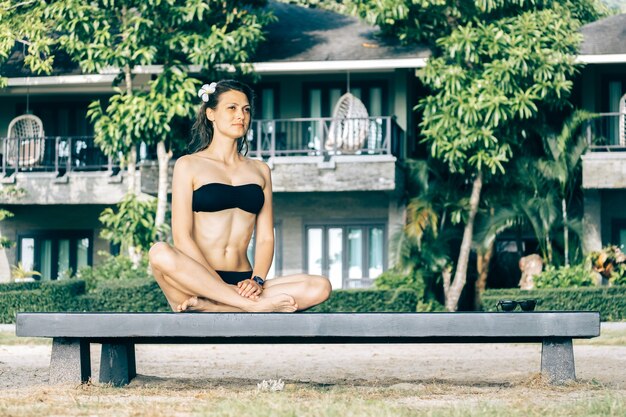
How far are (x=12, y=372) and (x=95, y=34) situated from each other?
1315 centimetres

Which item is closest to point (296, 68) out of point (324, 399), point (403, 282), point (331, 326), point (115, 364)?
point (403, 282)

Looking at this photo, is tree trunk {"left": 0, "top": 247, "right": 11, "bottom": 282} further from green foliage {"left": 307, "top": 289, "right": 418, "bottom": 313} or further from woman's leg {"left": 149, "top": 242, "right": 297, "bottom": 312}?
woman's leg {"left": 149, "top": 242, "right": 297, "bottom": 312}

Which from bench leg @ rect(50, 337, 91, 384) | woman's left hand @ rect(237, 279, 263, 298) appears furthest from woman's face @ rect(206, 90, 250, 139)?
bench leg @ rect(50, 337, 91, 384)

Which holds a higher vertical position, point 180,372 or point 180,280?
point 180,280

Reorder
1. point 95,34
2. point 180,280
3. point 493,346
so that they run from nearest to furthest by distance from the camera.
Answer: point 180,280 < point 493,346 < point 95,34

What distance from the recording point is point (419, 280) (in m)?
24.6

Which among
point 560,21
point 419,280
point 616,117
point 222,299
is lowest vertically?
point 419,280

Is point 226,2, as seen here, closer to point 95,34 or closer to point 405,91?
point 95,34

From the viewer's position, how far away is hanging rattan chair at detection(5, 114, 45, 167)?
2769 cm

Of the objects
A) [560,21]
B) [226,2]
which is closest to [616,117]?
[560,21]

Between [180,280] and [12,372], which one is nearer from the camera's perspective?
[180,280]

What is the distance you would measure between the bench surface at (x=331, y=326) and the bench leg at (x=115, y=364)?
97 centimetres

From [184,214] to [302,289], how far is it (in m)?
0.92

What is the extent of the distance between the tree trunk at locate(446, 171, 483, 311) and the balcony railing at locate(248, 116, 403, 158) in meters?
1.90
